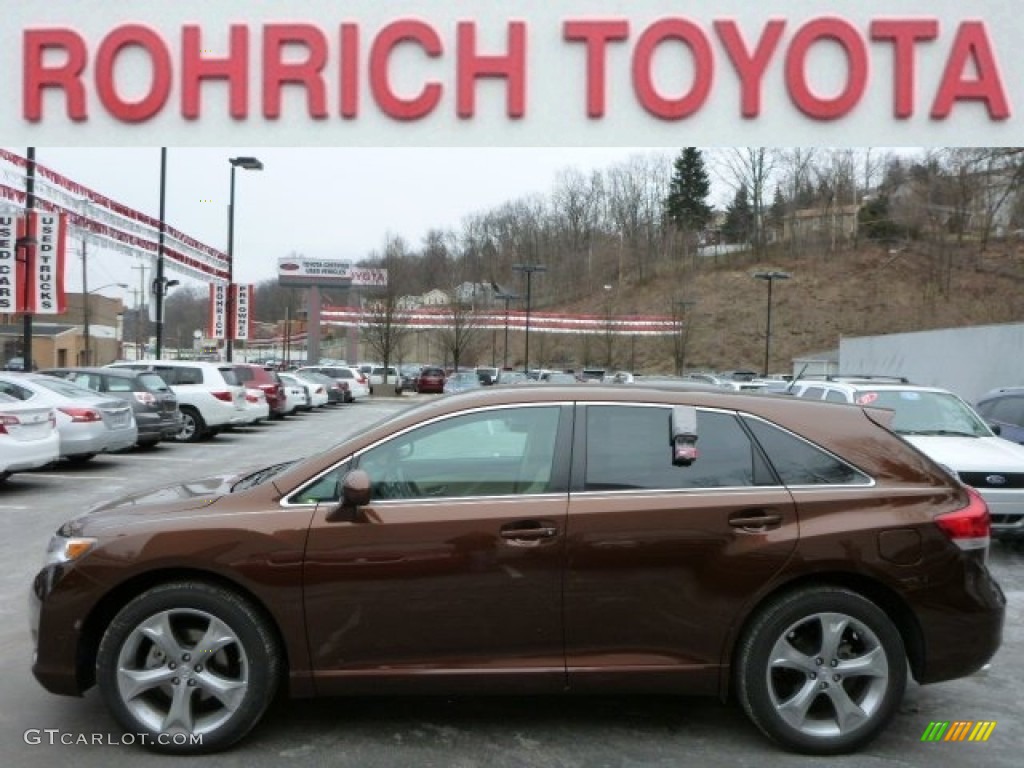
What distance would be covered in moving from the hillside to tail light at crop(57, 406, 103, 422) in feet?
195

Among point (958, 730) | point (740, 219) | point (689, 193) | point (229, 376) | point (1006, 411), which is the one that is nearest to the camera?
point (958, 730)

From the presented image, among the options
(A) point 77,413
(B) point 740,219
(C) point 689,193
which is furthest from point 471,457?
(C) point 689,193

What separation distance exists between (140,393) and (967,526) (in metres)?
14.7

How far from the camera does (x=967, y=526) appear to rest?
4.11m

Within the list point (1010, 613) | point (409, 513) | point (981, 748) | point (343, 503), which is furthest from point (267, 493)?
point (1010, 613)

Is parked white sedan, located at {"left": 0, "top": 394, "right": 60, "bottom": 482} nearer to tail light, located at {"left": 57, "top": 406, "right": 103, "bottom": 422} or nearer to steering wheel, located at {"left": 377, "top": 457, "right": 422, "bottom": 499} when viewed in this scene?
tail light, located at {"left": 57, "top": 406, "right": 103, "bottom": 422}

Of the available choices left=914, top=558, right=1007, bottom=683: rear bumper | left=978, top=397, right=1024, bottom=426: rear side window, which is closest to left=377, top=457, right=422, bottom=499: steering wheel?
left=914, top=558, right=1007, bottom=683: rear bumper

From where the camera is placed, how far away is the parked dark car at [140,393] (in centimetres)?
1570

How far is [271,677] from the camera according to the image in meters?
3.96

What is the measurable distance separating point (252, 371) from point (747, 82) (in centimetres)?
1965

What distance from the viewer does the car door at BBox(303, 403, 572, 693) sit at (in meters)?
3.95

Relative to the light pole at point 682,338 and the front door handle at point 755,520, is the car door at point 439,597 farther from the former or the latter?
the light pole at point 682,338

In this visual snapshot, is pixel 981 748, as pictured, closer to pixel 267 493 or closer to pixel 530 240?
pixel 267 493

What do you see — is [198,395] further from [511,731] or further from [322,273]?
[322,273]
